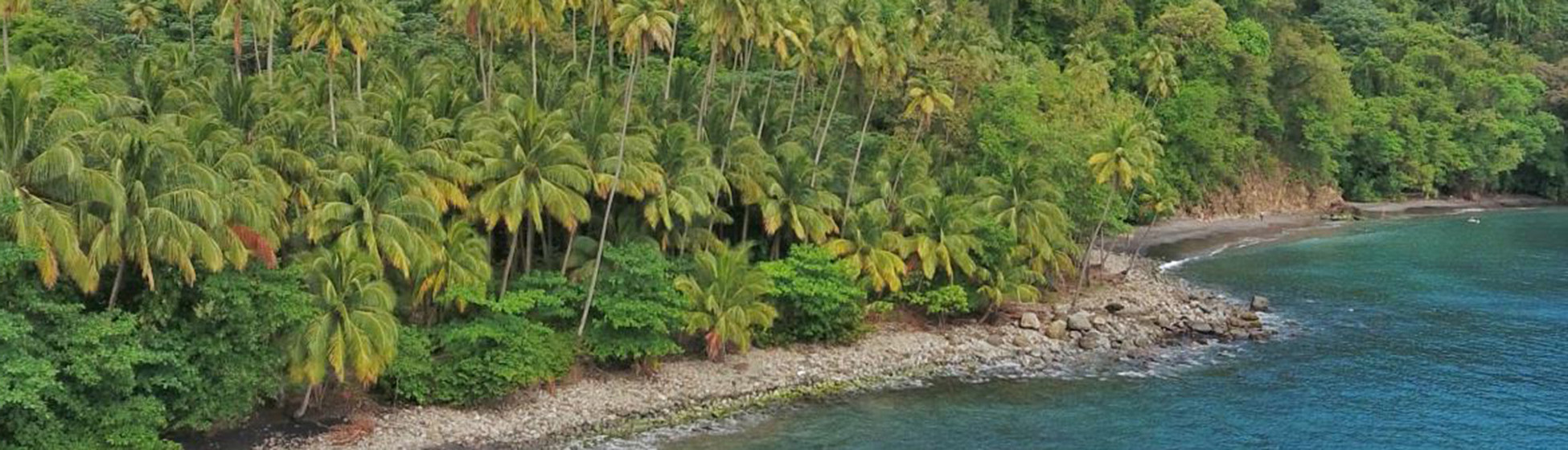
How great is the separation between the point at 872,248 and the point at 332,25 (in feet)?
68.7

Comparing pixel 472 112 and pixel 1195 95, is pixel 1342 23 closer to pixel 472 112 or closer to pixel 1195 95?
pixel 1195 95

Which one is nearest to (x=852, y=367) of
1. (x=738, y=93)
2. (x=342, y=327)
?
(x=738, y=93)

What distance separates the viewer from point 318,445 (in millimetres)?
31469

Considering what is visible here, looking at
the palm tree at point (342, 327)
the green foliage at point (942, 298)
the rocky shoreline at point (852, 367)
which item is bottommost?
the rocky shoreline at point (852, 367)

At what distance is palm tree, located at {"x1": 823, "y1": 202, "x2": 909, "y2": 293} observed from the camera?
46.9 m

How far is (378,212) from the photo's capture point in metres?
34.9

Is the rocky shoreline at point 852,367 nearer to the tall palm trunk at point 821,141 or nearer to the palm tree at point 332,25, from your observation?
the tall palm trunk at point 821,141

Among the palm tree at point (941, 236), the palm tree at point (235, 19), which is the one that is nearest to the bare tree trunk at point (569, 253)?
the palm tree at point (235, 19)

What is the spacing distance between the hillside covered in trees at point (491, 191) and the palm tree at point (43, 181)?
0.08 m

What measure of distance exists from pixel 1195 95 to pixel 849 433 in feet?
185

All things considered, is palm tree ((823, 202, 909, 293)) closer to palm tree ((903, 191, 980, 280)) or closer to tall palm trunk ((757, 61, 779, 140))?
palm tree ((903, 191, 980, 280))

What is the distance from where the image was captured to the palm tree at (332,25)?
39969mm

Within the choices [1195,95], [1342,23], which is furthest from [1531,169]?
[1195,95]

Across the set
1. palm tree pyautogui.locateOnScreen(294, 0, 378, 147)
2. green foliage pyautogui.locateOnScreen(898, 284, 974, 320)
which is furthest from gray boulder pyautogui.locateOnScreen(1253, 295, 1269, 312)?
palm tree pyautogui.locateOnScreen(294, 0, 378, 147)
